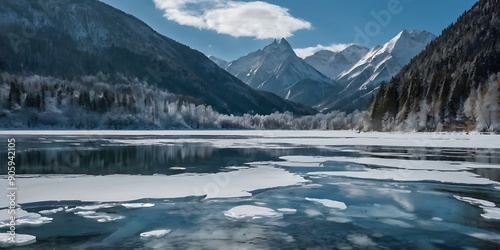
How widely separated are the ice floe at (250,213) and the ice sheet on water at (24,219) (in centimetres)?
720

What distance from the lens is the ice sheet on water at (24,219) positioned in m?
14.7

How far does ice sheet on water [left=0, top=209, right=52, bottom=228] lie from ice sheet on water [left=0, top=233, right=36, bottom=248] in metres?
1.56

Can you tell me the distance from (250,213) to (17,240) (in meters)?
8.57

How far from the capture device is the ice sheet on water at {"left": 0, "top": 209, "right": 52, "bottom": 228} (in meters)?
14.7

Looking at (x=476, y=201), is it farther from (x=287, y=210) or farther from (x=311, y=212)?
(x=287, y=210)

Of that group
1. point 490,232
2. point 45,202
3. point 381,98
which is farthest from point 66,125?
point 490,232

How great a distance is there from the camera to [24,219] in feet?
50.3

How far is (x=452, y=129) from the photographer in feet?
387

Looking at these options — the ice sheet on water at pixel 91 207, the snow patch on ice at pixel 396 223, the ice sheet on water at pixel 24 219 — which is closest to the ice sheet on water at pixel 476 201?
the snow patch on ice at pixel 396 223

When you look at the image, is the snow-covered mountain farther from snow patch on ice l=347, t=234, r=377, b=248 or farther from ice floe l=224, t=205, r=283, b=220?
snow patch on ice l=347, t=234, r=377, b=248

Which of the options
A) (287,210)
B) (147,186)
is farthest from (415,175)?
(147,186)

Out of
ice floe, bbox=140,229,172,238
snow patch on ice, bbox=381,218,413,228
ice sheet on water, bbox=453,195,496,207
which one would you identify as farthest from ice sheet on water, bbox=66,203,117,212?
ice sheet on water, bbox=453,195,496,207

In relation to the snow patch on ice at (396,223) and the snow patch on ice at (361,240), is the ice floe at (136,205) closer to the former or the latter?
the snow patch on ice at (361,240)


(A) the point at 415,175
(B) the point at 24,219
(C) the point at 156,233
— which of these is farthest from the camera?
(A) the point at 415,175
